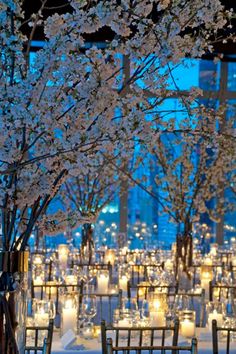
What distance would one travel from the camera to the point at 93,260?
281 inches

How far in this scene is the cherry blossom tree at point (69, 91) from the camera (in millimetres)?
1904

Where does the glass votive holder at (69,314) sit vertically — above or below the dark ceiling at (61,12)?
below

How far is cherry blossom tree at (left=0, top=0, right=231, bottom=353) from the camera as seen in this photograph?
75.0 inches

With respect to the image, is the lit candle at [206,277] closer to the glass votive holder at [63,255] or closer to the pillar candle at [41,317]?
the glass votive holder at [63,255]

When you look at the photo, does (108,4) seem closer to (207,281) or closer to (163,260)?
(207,281)

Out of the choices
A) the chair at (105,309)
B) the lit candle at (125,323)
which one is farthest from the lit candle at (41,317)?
the chair at (105,309)

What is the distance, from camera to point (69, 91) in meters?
1.99

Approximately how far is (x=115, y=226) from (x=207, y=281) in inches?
190

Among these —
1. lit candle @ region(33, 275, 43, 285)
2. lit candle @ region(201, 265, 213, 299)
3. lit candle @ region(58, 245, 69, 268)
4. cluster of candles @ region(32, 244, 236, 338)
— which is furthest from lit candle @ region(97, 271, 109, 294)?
lit candle @ region(58, 245, 69, 268)

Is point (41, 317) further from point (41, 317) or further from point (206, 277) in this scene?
point (206, 277)

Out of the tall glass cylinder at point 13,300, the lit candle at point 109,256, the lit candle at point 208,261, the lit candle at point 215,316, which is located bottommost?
the lit candle at point 215,316

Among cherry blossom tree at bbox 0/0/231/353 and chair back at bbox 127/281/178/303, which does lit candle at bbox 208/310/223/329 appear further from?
cherry blossom tree at bbox 0/0/231/353

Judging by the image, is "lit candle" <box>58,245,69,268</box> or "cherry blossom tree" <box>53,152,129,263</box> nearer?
"lit candle" <box>58,245,69,268</box>

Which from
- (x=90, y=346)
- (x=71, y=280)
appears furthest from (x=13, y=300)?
(x=71, y=280)
